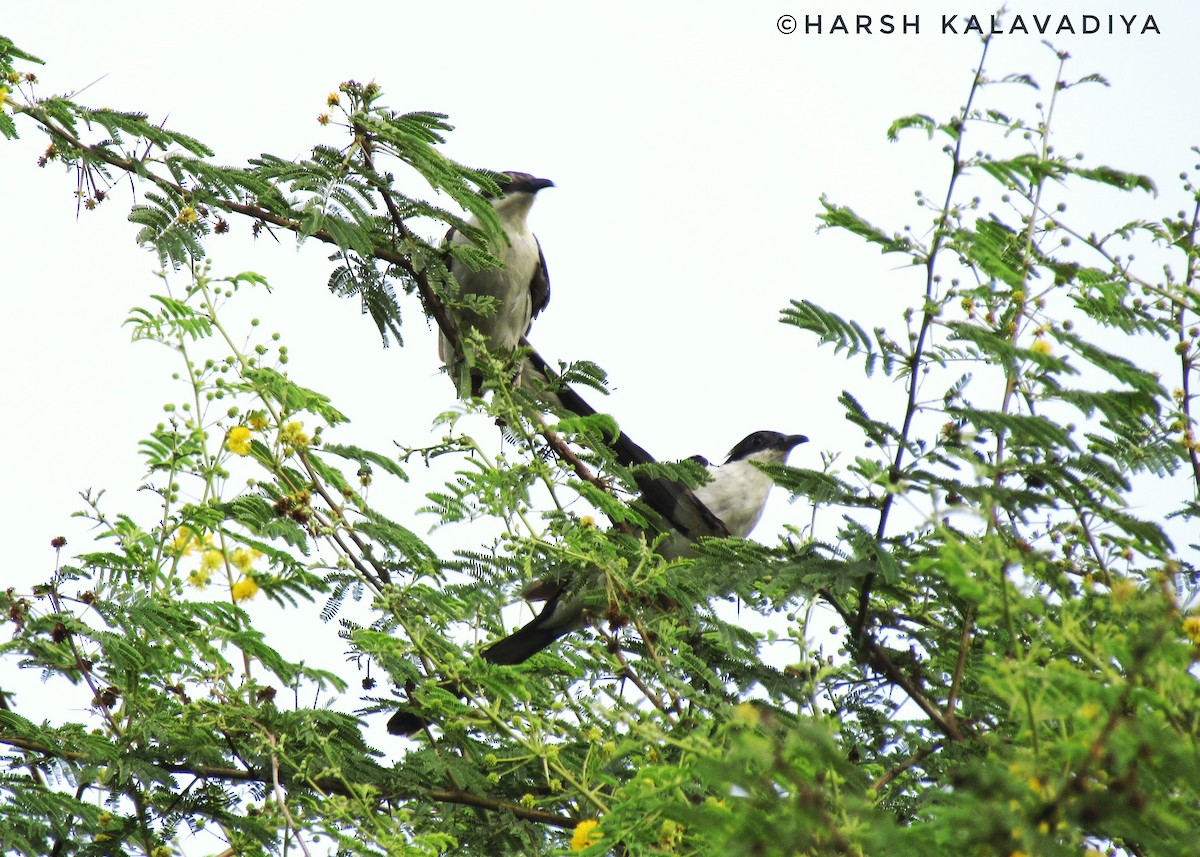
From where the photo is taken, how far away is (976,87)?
11.6 ft

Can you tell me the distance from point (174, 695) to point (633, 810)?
2.34 m

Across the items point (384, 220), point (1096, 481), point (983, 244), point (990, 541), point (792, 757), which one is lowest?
point (792, 757)

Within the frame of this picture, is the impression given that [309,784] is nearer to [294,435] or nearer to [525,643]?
[294,435]

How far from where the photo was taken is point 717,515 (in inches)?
277

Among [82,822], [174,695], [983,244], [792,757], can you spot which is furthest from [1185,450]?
[82,822]

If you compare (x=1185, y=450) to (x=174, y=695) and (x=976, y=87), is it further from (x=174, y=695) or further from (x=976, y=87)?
(x=174, y=695)

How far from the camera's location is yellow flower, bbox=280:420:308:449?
4.00 meters

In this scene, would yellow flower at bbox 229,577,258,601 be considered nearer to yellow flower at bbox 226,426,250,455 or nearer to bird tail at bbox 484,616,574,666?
yellow flower at bbox 226,426,250,455

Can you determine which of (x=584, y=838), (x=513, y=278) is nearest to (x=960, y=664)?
(x=584, y=838)

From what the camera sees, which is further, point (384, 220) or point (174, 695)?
point (384, 220)

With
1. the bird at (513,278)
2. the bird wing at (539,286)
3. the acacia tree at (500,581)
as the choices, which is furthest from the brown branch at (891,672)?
the bird wing at (539,286)

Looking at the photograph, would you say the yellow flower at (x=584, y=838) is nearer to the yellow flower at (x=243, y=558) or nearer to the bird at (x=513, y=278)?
the yellow flower at (x=243, y=558)

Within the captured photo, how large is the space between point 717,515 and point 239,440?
11.4ft

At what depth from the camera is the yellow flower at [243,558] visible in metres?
4.34
